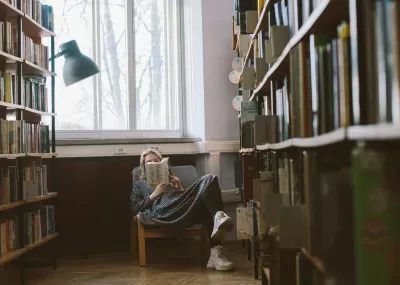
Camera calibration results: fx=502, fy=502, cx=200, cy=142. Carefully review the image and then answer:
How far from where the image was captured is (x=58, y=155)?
3.88 meters

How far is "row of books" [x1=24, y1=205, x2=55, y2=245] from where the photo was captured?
3.19m

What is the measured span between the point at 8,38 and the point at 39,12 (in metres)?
0.58

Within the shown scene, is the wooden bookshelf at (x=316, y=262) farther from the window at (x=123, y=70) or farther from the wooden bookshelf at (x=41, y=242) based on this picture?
the window at (x=123, y=70)

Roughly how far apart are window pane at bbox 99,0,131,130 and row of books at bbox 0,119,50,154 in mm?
972

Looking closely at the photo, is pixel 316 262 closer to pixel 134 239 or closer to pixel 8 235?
pixel 8 235

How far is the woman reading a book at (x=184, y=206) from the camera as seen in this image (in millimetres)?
3324

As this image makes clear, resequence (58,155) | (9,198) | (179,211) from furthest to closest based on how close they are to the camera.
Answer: (58,155), (179,211), (9,198)

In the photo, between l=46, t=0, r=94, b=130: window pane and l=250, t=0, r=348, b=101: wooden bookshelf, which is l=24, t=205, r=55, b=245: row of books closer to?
l=46, t=0, r=94, b=130: window pane

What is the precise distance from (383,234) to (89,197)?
345 centimetres

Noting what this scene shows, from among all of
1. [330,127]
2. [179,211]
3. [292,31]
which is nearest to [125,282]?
[179,211]

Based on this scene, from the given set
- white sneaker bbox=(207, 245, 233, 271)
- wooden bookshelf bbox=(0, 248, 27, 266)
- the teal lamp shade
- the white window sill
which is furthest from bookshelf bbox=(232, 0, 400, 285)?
the white window sill

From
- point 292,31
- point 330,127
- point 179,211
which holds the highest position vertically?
point 292,31

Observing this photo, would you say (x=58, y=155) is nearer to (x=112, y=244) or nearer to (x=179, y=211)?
(x=112, y=244)

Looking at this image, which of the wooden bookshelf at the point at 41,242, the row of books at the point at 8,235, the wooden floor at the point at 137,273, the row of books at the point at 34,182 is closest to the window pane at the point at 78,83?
the row of books at the point at 34,182
